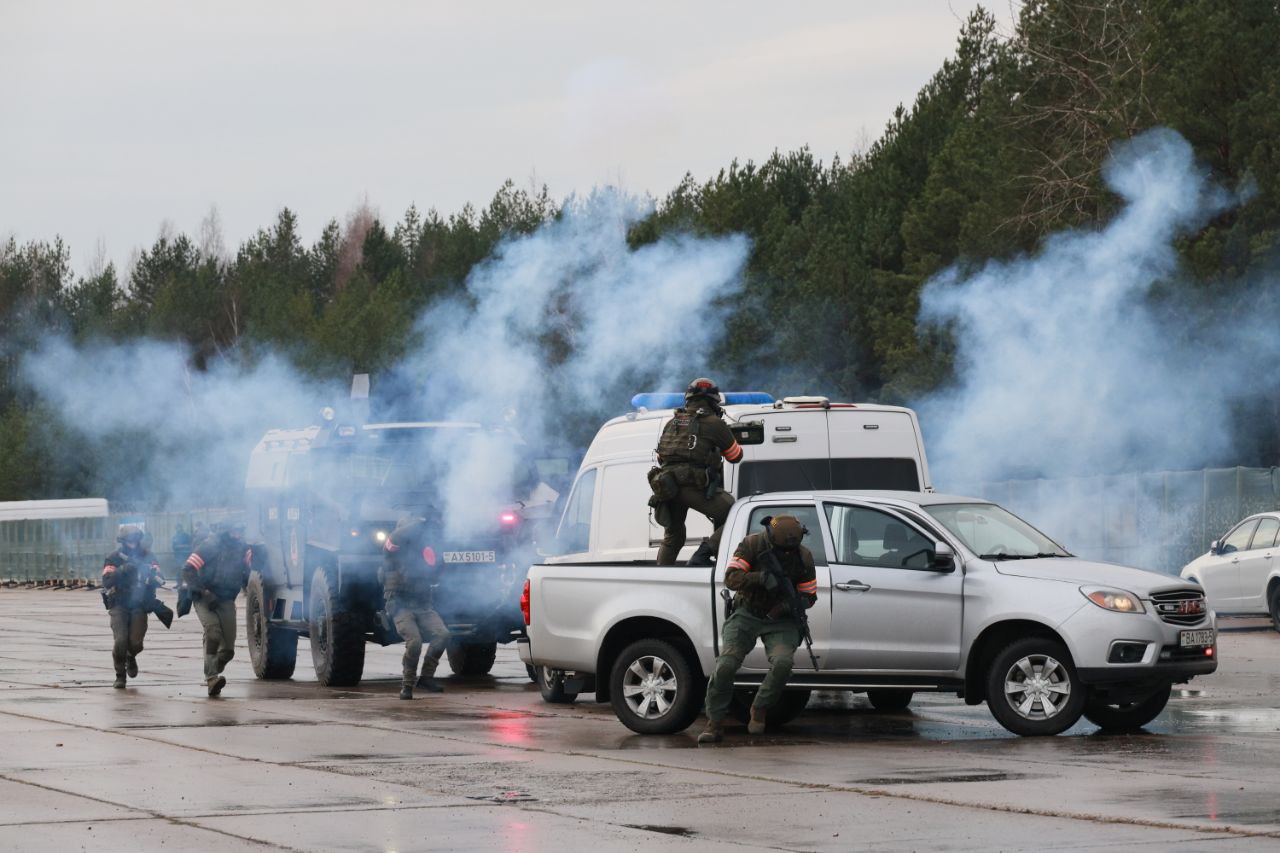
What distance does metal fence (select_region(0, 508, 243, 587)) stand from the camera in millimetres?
52688

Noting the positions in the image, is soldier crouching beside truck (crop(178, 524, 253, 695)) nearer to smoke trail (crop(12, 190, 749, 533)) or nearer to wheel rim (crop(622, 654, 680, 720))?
wheel rim (crop(622, 654, 680, 720))

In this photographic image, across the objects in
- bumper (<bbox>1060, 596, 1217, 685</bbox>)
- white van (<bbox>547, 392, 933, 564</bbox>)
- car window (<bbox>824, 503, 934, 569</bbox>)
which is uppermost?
white van (<bbox>547, 392, 933, 564</bbox>)

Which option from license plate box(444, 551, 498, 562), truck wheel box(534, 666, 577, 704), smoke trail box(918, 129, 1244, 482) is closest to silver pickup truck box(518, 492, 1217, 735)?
truck wheel box(534, 666, 577, 704)

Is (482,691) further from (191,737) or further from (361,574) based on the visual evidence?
(191,737)

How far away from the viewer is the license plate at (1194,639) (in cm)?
1253

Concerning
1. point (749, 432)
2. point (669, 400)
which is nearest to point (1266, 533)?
point (669, 400)

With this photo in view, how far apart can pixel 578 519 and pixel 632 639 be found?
123 inches

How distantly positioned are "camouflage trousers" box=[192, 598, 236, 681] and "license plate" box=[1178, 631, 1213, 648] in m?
8.97

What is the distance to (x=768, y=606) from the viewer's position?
1270 centimetres

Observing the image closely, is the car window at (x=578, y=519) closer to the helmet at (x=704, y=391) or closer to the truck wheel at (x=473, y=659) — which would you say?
the helmet at (x=704, y=391)

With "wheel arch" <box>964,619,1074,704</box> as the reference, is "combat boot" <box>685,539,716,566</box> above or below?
above

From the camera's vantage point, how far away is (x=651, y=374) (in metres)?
34.0

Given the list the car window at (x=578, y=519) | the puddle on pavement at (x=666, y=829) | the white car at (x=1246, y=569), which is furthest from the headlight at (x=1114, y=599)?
the white car at (x=1246, y=569)

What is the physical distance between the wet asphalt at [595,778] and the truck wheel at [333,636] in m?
0.97
